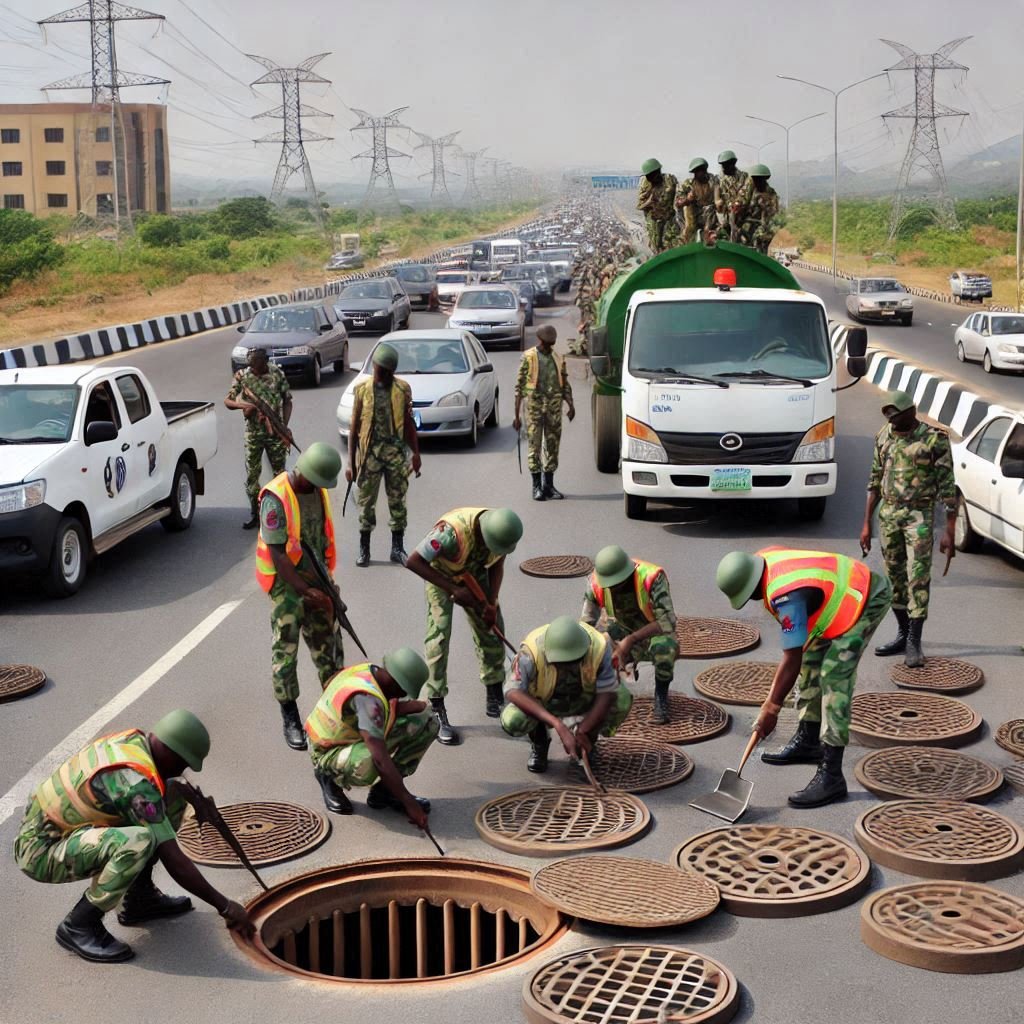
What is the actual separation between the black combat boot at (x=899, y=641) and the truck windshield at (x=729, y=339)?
4423 millimetres

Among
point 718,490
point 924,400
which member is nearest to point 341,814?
point 718,490

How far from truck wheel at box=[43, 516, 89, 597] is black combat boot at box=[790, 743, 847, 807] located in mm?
6572

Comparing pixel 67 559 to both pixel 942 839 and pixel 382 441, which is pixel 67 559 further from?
pixel 942 839

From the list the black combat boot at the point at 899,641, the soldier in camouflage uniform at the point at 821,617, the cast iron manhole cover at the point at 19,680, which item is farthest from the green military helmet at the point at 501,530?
the cast iron manhole cover at the point at 19,680

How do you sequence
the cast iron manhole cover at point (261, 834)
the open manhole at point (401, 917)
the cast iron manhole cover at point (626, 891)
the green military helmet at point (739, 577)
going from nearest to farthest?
the cast iron manhole cover at point (626, 891)
the open manhole at point (401, 917)
the cast iron manhole cover at point (261, 834)
the green military helmet at point (739, 577)

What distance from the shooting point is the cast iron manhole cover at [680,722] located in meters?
8.16

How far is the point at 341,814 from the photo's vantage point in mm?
7199

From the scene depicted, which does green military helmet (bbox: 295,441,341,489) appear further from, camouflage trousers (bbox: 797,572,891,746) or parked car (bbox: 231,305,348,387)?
parked car (bbox: 231,305,348,387)

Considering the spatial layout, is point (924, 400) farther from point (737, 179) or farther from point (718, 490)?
point (718, 490)

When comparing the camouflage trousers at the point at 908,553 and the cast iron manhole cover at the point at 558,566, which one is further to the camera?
the cast iron manhole cover at the point at 558,566

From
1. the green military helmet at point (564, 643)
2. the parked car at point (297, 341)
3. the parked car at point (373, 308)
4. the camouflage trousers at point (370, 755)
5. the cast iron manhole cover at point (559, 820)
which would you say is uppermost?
the parked car at point (373, 308)

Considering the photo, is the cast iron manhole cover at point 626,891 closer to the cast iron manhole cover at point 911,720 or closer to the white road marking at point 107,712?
the cast iron manhole cover at point 911,720

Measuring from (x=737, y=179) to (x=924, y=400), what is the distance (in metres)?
6.72

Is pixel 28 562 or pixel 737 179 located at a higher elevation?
pixel 737 179
